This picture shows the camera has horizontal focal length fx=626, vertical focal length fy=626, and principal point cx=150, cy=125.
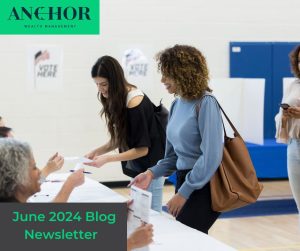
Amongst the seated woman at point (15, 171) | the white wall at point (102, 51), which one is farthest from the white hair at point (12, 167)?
the white wall at point (102, 51)

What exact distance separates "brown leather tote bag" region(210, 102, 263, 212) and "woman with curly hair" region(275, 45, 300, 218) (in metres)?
1.21

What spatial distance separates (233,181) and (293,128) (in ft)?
4.39

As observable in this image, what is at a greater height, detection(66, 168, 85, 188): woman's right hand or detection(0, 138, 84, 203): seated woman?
detection(0, 138, 84, 203): seated woman

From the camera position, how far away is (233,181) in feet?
9.28

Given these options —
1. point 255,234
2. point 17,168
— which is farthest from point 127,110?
point 255,234

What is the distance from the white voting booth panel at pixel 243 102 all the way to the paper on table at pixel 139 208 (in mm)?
4526

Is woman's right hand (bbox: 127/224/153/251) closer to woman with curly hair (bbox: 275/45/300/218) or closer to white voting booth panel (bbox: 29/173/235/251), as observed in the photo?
white voting booth panel (bbox: 29/173/235/251)

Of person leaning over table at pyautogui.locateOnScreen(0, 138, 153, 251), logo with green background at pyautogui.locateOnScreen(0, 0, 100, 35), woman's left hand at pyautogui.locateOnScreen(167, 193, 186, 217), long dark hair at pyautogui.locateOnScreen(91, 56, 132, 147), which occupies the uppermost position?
logo with green background at pyautogui.locateOnScreen(0, 0, 100, 35)

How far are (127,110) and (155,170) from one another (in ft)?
1.95

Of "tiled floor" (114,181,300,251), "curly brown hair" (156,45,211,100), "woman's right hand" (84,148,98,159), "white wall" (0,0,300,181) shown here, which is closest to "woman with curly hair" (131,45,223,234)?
"curly brown hair" (156,45,211,100)

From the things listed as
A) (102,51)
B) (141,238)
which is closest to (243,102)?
(102,51)

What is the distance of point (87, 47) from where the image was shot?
290 inches

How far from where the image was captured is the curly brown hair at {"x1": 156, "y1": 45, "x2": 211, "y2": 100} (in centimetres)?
277

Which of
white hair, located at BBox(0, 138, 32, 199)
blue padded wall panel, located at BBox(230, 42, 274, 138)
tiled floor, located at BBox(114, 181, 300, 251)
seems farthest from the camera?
blue padded wall panel, located at BBox(230, 42, 274, 138)
